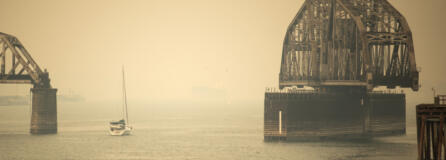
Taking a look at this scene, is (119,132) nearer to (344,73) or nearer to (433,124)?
(344,73)

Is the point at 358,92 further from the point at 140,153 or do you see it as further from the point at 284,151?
the point at 140,153

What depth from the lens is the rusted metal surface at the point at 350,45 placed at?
108m

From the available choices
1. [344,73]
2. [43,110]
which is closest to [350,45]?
[344,73]

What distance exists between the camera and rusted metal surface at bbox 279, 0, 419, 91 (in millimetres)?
108250

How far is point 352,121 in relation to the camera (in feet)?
387

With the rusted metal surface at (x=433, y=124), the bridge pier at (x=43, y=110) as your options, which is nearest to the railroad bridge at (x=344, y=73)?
the bridge pier at (x=43, y=110)

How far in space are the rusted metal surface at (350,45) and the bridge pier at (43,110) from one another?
40605 mm

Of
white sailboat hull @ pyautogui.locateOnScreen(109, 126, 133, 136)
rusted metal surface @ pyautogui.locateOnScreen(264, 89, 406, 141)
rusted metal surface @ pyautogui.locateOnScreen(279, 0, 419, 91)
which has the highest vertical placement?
rusted metal surface @ pyautogui.locateOnScreen(279, 0, 419, 91)

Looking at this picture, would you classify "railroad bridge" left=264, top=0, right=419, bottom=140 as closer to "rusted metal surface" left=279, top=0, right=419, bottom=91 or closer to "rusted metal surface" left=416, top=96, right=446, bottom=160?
"rusted metal surface" left=279, top=0, right=419, bottom=91

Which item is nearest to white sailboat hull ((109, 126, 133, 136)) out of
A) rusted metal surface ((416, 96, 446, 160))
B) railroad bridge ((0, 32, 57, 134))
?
railroad bridge ((0, 32, 57, 134))

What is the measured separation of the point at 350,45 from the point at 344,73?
4483mm

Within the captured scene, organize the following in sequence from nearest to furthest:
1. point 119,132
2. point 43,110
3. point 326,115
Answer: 1. point 326,115
2. point 43,110
3. point 119,132

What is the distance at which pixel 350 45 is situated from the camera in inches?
4589

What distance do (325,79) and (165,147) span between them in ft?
92.5
